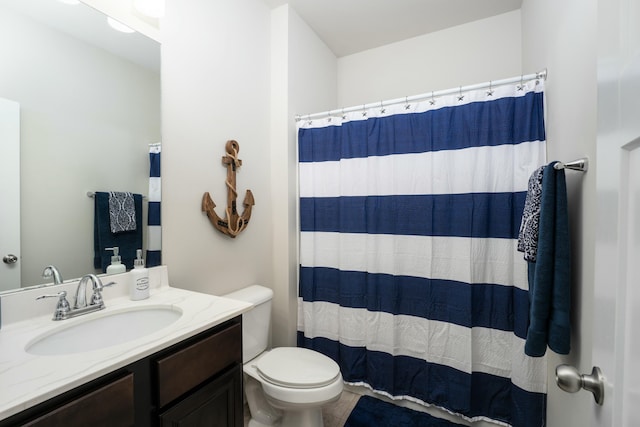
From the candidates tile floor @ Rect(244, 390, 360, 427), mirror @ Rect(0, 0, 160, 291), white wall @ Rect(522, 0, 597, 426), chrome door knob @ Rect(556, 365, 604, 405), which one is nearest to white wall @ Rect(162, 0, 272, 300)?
mirror @ Rect(0, 0, 160, 291)

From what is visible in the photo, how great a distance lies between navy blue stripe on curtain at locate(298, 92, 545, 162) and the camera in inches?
56.3

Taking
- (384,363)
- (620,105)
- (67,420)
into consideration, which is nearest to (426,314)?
(384,363)

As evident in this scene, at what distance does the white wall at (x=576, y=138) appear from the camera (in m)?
0.83

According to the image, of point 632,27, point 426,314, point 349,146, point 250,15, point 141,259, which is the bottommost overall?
point 426,314

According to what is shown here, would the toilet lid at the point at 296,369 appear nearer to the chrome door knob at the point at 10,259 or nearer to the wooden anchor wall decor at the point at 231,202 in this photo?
the wooden anchor wall decor at the point at 231,202

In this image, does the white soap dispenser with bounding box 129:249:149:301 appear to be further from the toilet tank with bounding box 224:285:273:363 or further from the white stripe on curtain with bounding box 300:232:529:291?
the white stripe on curtain with bounding box 300:232:529:291

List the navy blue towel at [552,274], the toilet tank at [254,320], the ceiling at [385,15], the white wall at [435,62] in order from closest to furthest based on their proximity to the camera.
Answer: the navy blue towel at [552,274] → the toilet tank at [254,320] → the ceiling at [385,15] → the white wall at [435,62]

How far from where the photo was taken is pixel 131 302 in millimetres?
1123

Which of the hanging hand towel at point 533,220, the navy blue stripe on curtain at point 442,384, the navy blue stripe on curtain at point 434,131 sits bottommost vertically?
the navy blue stripe on curtain at point 442,384

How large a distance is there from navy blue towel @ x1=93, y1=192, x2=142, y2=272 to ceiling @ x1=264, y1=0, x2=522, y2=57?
173 centimetres

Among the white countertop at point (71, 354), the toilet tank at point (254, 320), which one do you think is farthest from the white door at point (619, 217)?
the toilet tank at point (254, 320)

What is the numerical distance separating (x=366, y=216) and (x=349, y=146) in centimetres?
48

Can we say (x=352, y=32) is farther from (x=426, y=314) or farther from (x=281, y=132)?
(x=426, y=314)

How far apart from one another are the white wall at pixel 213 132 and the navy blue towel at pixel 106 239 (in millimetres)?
132
